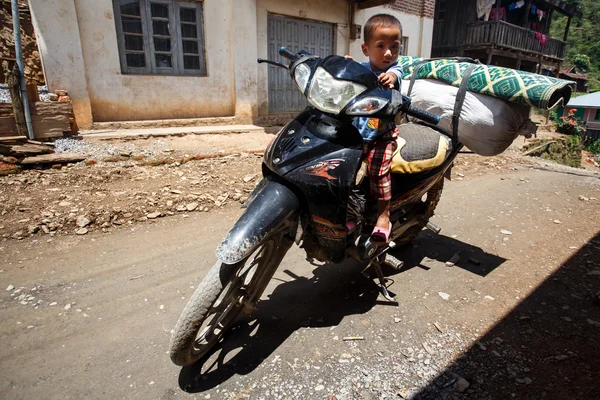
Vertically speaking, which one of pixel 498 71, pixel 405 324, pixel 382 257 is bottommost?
pixel 405 324

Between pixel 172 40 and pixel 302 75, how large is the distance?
6338 mm

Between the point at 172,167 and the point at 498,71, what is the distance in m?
4.18

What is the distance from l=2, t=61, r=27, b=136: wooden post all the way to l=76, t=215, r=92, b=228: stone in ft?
8.19

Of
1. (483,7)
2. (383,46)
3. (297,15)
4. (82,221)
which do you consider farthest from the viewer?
(483,7)

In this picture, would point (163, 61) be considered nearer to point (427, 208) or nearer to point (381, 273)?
point (427, 208)

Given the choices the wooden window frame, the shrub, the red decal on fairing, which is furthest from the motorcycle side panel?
the shrub

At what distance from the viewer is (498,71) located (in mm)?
2641

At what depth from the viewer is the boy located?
6.95 ft

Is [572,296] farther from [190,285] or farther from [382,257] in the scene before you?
[190,285]

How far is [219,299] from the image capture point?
1991mm

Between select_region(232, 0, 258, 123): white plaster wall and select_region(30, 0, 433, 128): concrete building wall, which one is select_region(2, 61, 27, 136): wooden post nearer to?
select_region(30, 0, 433, 128): concrete building wall

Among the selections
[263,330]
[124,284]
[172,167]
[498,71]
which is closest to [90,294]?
[124,284]

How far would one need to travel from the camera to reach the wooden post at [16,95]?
496cm

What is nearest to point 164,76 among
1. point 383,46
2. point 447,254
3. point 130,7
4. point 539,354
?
point 130,7
